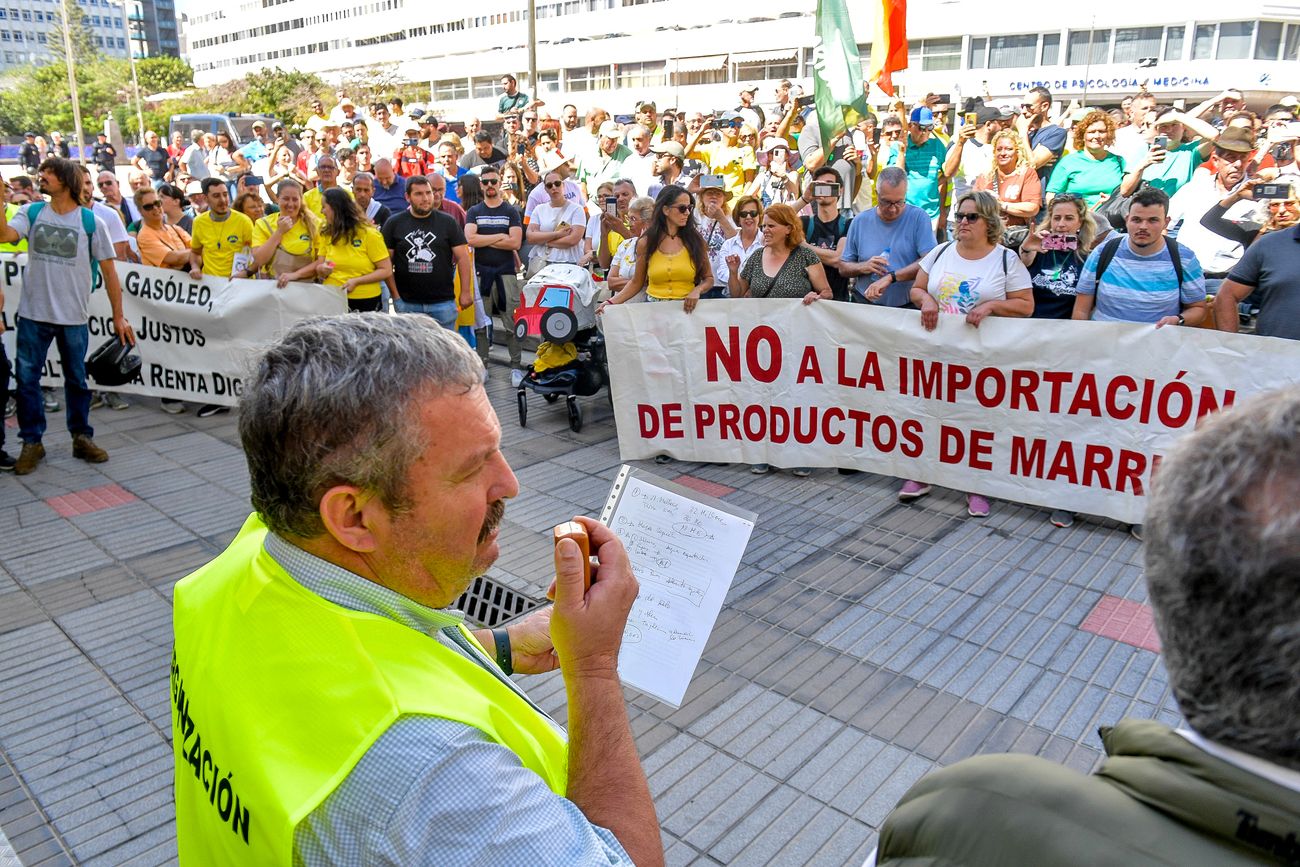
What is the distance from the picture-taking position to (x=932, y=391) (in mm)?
6121

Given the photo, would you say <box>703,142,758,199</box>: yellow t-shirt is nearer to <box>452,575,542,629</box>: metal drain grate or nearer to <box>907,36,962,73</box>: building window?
<box>452,575,542,629</box>: metal drain grate

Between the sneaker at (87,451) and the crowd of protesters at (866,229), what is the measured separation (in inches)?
64.3

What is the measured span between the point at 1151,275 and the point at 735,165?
831cm

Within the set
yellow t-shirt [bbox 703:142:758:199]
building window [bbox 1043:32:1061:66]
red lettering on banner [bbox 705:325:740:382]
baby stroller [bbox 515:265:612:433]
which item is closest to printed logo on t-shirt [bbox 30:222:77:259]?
baby stroller [bbox 515:265:612:433]

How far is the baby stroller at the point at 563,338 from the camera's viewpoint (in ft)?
24.8

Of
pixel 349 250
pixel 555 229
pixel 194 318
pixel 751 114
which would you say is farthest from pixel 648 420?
pixel 751 114

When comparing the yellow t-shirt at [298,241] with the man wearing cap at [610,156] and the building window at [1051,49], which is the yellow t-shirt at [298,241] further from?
the building window at [1051,49]

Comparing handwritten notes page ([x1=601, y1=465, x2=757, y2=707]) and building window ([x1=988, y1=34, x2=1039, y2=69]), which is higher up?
building window ([x1=988, y1=34, x2=1039, y2=69])

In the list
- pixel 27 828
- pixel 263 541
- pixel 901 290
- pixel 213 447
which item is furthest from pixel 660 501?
pixel 213 447

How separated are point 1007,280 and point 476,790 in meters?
5.59

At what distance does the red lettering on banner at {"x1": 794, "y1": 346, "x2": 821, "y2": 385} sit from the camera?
6.48 m

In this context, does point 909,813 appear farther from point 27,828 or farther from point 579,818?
point 27,828

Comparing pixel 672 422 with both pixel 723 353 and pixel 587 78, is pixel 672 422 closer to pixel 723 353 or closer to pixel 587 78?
pixel 723 353

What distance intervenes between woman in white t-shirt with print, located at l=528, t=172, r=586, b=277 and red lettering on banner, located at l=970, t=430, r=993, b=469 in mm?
4397
